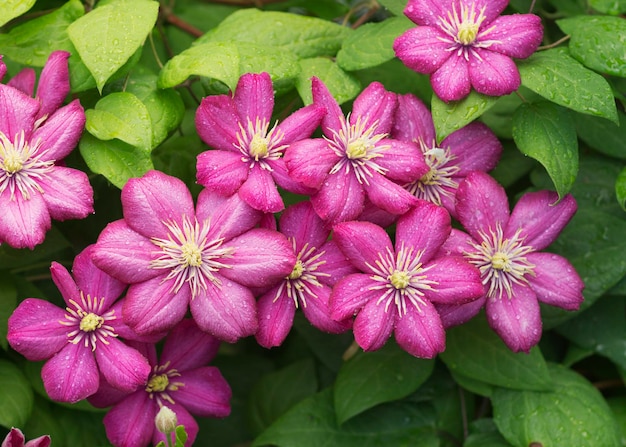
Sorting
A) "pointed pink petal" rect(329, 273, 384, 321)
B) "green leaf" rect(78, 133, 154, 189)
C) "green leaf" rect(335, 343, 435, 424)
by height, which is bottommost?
"green leaf" rect(335, 343, 435, 424)

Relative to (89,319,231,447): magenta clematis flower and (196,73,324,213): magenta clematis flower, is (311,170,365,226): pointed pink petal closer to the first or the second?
(196,73,324,213): magenta clematis flower

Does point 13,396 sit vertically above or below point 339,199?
below

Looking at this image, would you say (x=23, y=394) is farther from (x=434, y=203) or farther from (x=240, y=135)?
(x=434, y=203)

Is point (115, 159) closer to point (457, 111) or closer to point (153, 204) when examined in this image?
point (153, 204)

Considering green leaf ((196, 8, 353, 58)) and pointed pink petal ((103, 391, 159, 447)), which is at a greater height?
green leaf ((196, 8, 353, 58))

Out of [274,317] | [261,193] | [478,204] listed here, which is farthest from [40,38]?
[478,204]

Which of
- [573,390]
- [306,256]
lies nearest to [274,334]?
[306,256]

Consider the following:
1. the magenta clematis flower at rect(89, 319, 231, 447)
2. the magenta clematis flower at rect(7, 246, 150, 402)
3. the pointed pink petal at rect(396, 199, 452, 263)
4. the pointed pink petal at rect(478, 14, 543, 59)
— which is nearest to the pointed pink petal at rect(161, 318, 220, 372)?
the magenta clematis flower at rect(89, 319, 231, 447)
